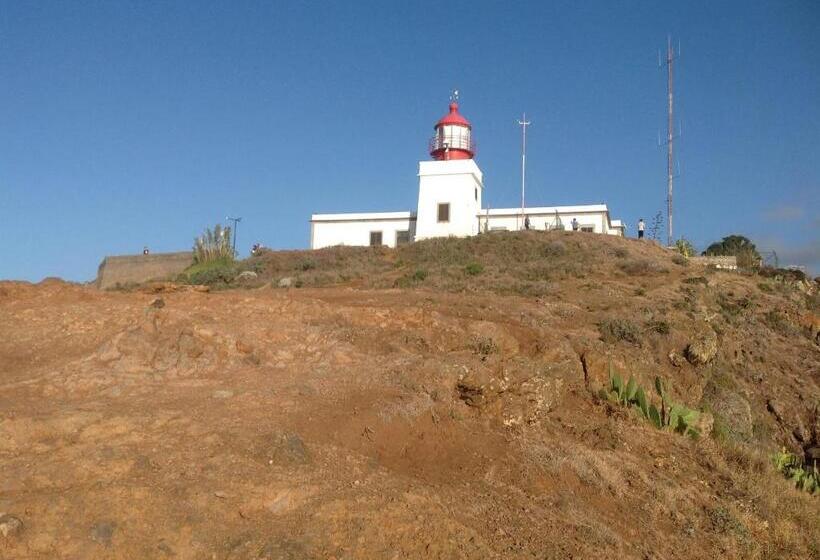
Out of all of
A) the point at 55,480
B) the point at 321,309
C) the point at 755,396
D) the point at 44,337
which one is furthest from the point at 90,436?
the point at 755,396

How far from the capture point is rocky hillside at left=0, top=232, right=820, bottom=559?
6.44 metres

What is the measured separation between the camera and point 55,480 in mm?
6500

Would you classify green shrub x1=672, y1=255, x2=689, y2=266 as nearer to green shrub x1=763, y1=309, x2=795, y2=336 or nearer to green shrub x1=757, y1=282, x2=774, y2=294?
green shrub x1=757, y1=282, x2=774, y2=294

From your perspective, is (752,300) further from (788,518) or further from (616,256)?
(788,518)

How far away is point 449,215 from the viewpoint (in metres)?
30.7

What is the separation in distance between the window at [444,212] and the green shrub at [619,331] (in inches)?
690

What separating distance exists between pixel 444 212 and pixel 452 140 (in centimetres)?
342

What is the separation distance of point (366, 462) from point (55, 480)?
2874mm

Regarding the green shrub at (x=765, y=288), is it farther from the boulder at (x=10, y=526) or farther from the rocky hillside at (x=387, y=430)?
the boulder at (x=10, y=526)

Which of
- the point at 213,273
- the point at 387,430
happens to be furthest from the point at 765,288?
the point at 213,273

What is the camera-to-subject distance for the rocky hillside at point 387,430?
6.44 metres

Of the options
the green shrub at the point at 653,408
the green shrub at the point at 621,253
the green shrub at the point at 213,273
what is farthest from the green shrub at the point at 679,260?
the green shrub at the point at 213,273

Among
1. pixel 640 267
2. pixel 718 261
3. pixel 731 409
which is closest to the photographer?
pixel 731 409

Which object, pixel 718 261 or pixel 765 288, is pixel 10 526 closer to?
pixel 765 288
